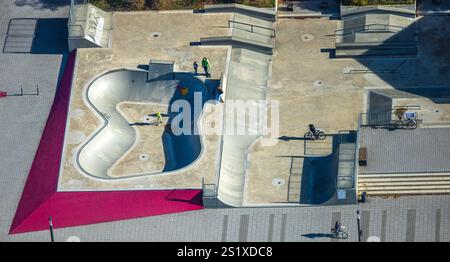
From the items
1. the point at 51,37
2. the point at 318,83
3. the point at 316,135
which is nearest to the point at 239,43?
the point at 318,83

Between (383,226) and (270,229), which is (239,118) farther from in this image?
(383,226)

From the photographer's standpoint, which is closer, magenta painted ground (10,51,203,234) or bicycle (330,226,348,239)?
bicycle (330,226,348,239)

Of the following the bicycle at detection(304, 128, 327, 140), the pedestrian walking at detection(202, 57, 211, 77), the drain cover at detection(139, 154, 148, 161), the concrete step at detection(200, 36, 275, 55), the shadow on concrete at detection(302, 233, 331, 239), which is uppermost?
the concrete step at detection(200, 36, 275, 55)

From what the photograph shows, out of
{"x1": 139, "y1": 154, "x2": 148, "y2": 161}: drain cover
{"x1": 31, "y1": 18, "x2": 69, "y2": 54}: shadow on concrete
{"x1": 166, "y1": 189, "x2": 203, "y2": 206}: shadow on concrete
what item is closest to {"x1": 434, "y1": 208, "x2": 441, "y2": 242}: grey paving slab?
{"x1": 166, "y1": 189, "x2": 203, "y2": 206}: shadow on concrete

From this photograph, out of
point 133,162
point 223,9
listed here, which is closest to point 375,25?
point 223,9

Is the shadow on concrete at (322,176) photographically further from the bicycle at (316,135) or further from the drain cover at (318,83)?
the drain cover at (318,83)

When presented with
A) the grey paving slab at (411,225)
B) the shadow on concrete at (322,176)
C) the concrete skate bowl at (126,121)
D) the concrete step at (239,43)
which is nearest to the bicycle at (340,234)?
the shadow on concrete at (322,176)

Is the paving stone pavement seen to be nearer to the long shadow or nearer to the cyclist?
the cyclist

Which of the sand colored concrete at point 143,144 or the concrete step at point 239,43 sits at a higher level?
the concrete step at point 239,43
